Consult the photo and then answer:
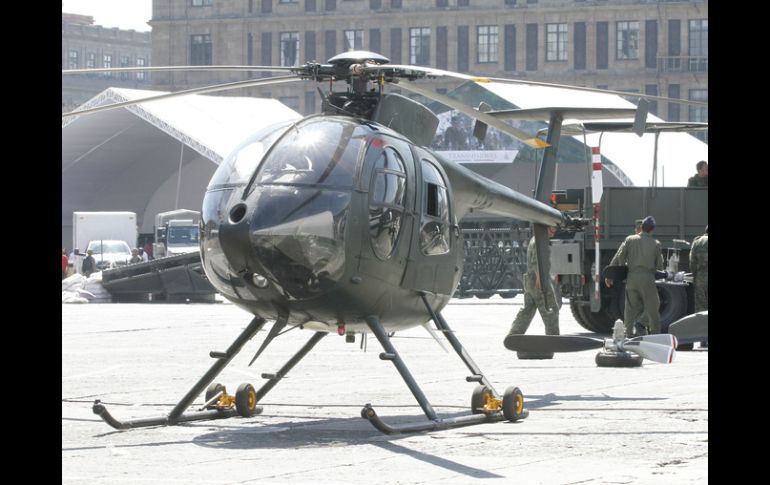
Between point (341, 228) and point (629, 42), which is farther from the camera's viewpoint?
point (629, 42)

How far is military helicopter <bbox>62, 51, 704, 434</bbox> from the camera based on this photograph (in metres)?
9.43

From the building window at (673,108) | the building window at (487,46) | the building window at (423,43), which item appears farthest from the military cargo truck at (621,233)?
the building window at (423,43)

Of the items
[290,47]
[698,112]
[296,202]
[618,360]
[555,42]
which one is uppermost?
[290,47]

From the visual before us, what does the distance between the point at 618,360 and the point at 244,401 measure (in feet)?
20.3

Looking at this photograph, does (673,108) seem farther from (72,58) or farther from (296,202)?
(296,202)

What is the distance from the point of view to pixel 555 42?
9688 centimetres

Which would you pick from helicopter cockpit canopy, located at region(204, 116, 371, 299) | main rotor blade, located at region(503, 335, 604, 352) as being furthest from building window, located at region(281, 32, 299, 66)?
helicopter cockpit canopy, located at region(204, 116, 371, 299)

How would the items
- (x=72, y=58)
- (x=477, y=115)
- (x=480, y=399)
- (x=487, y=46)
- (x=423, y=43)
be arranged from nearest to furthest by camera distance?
(x=477, y=115) < (x=480, y=399) < (x=487, y=46) < (x=423, y=43) < (x=72, y=58)

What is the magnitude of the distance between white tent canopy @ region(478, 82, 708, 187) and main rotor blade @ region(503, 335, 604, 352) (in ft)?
115

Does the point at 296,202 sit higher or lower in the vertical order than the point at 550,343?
higher

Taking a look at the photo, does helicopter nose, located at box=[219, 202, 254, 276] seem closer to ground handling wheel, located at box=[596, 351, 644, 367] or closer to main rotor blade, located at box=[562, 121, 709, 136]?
main rotor blade, located at box=[562, 121, 709, 136]

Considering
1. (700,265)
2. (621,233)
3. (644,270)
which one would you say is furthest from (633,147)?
(644,270)

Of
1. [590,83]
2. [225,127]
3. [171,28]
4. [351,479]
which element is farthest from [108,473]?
[171,28]
